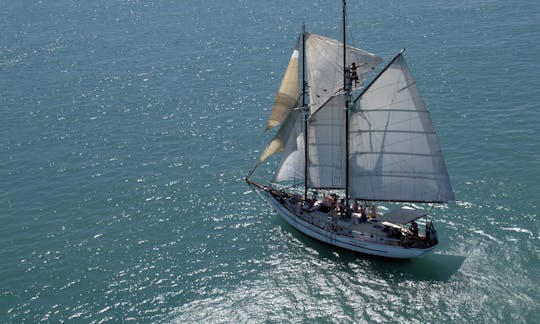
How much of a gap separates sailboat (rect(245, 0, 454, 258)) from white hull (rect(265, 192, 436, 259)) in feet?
0.35

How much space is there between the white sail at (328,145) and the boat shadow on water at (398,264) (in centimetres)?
741

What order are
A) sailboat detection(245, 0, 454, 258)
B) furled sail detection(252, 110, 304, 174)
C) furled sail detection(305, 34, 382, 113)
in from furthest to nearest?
furled sail detection(252, 110, 304, 174) < furled sail detection(305, 34, 382, 113) < sailboat detection(245, 0, 454, 258)

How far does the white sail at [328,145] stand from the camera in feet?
218

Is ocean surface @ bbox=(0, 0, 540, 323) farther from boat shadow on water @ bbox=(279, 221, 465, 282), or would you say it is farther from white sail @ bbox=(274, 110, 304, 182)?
white sail @ bbox=(274, 110, 304, 182)

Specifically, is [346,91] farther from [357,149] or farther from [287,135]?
[287,135]

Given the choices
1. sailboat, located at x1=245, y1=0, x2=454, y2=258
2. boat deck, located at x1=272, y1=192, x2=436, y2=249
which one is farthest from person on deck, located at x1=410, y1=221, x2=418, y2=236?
boat deck, located at x1=272, y1=192, x2=436, y2=249

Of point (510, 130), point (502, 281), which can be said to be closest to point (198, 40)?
point (510, 130)

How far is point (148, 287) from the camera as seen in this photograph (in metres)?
63.2

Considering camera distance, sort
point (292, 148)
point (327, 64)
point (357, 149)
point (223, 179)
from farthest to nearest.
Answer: point (223, 179)
point (292, 148)
point (357, 149)
point (327, 64)

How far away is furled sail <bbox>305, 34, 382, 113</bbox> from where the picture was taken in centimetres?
6400

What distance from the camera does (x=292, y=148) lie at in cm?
7075

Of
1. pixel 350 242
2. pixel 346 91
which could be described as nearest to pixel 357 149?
pixel 346 91

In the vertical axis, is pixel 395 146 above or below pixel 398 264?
above

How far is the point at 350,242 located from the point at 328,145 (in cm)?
1055
